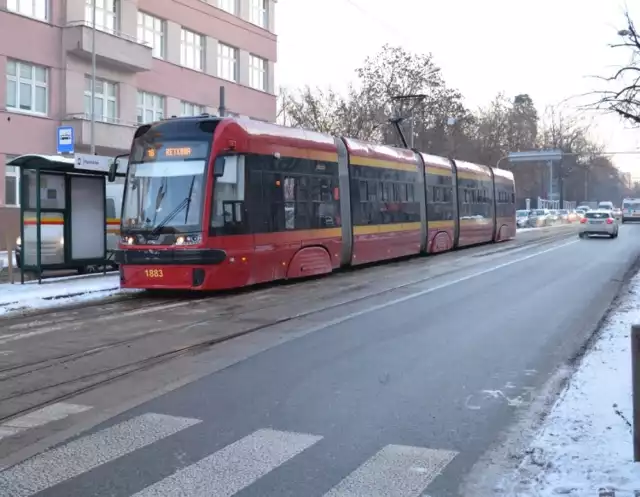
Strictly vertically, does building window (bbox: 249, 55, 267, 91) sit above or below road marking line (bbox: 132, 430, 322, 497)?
above

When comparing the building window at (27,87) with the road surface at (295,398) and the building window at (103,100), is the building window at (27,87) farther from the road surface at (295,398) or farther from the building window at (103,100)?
the road surface at (295,398)

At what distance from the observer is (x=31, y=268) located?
659 inches

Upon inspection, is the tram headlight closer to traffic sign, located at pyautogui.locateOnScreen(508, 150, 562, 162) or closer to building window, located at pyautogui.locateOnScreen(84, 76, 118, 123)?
building window, located at pyautogui.locateOnScreen(84, 76, 118, 123)

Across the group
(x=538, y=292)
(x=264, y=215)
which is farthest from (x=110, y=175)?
(x=538, y=292)

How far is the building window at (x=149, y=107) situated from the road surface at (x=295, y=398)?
928 inches

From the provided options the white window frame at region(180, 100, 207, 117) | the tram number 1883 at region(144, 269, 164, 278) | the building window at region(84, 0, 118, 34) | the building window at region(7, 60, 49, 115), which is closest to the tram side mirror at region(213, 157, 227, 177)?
the tram number 1883 at region(144, 269, 164, 278)

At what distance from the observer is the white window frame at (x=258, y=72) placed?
141 ft

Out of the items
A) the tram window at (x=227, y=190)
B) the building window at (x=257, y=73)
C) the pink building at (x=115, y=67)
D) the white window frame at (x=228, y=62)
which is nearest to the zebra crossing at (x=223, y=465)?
the tram window at (x=227, y=190)

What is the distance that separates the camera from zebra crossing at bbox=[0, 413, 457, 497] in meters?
4.68

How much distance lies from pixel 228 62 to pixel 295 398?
36437 mm

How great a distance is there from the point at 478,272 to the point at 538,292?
432cm

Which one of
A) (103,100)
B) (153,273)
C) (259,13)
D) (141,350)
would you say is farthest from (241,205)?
(259,13)

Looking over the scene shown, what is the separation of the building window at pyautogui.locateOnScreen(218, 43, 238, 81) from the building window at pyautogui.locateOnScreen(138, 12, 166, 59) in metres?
4.46

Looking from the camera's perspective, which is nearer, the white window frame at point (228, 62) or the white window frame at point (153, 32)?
the white window frame at point (153, 32)
